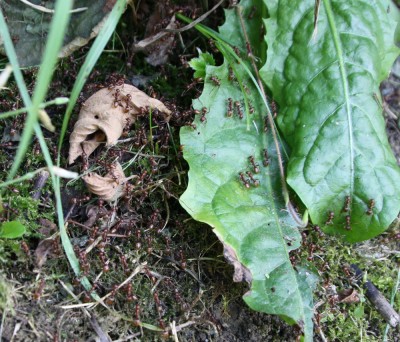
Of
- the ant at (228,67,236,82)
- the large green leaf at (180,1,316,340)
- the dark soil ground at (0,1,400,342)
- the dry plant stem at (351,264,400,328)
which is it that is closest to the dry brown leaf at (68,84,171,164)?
the dark soil ground at (0,1,400,342)

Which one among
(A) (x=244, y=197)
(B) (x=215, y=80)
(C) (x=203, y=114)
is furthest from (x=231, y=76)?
(A) (x=244, y=197)

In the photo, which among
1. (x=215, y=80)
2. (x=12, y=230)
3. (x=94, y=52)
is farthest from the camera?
(x=215, y=80)

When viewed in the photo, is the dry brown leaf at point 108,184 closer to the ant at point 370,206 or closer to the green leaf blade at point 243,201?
the green leaf blade at point 243,201

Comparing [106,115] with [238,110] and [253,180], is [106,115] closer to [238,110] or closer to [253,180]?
[238,110]

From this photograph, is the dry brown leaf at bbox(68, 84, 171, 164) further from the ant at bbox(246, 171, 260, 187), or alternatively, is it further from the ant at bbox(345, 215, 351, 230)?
the ant at bbox(345, 215, 351, 230)

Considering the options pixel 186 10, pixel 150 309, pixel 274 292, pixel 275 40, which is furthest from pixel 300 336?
pixel 186 10

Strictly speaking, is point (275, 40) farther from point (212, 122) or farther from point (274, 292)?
point (274, 292)

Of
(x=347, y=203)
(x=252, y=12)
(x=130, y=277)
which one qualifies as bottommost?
(x=130, y=277)
